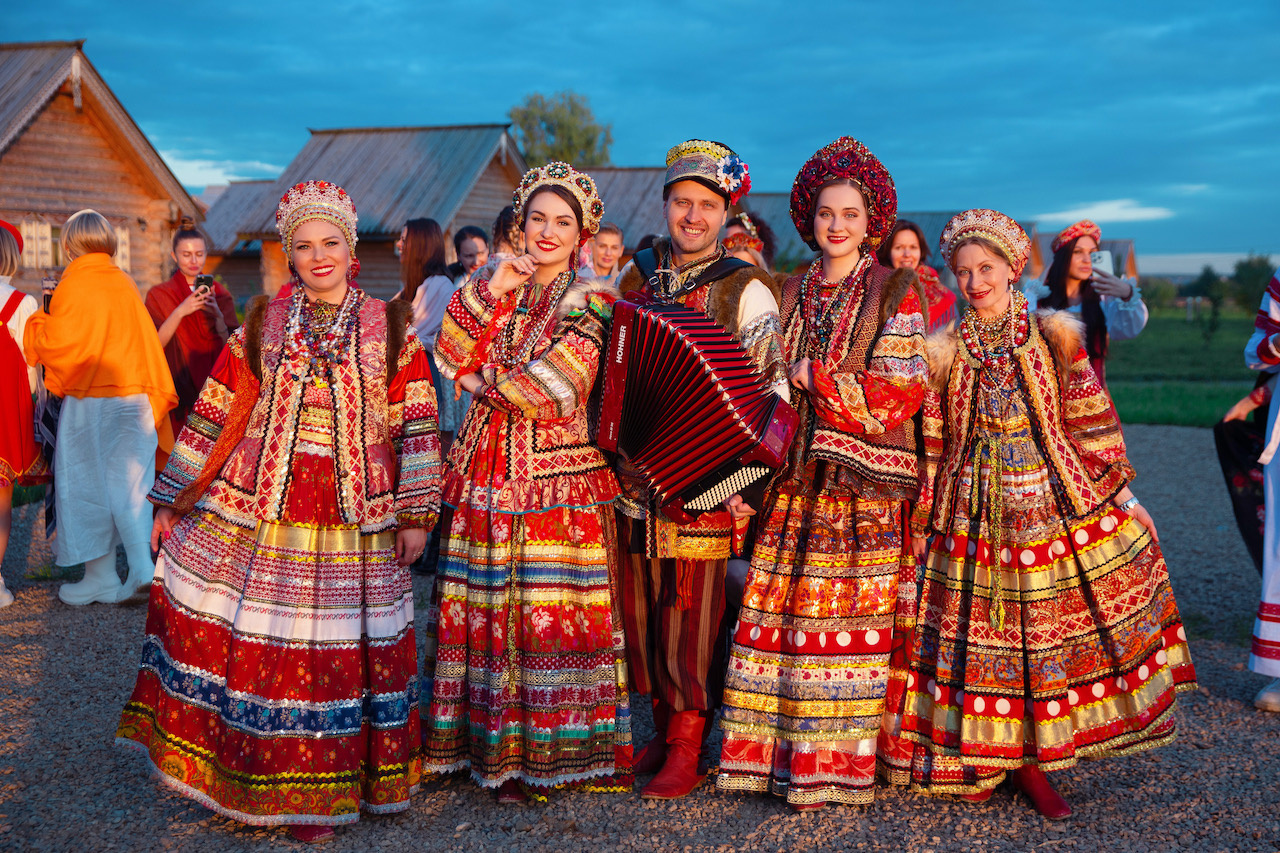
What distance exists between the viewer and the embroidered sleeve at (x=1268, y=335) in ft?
15.1

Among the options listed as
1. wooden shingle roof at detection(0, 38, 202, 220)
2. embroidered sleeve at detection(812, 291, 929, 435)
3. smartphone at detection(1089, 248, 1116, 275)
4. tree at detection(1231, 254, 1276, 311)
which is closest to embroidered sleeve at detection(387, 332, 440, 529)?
embroidered sleeve at detection(812, 291, 929, 435)

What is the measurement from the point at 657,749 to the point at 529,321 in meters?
1.85

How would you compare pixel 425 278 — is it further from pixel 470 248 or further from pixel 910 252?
pixel 910 252

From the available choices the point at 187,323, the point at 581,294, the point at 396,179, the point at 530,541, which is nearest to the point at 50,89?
the point at 396,179

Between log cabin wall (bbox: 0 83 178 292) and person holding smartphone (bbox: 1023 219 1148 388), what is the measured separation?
14820 mm

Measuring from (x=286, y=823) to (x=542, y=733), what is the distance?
93 centimetres

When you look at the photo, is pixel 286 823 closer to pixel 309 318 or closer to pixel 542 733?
pixel 542 733

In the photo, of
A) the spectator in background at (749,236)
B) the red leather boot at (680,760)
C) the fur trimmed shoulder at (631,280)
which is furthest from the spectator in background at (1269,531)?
the fur trimmed shoulder at (631,280)

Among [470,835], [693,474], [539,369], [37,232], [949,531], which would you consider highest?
[37,232]

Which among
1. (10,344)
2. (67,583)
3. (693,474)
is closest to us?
(693,474)

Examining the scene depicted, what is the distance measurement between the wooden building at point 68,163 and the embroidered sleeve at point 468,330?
493 inches

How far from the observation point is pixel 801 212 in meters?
3.69

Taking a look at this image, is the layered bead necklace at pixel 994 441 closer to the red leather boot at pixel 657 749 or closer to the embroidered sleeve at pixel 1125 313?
the red leather boot at pixel 657 749

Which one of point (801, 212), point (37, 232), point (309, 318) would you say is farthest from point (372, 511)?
point (37, 232)
